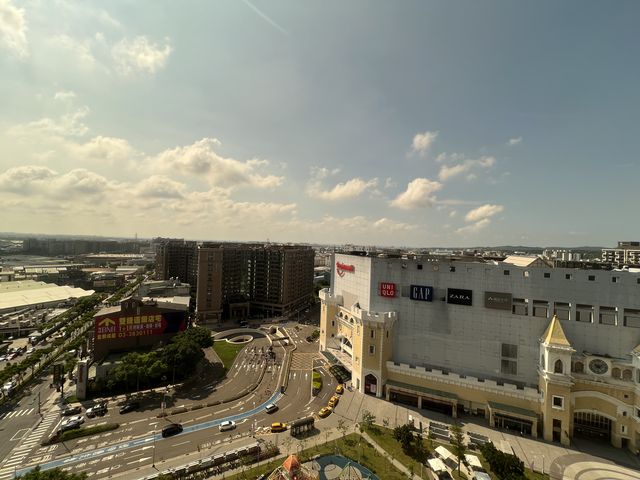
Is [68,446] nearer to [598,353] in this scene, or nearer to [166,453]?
[166,453]

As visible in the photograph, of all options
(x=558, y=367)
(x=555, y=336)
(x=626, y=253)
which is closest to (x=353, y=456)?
(x=558, y=367)

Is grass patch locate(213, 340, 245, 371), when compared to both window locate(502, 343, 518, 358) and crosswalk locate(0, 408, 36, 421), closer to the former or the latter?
crosswalk locate(0, 408, 36, 421)

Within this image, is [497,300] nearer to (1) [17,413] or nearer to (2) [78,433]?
(2) [78,433]

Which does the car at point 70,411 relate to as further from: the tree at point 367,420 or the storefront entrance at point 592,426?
the storefront entrance at point 592,426

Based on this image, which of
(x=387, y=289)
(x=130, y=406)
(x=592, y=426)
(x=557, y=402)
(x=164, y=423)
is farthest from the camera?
(x=387, y=289)

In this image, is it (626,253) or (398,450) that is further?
(626,253)

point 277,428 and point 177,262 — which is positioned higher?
point 177,262
